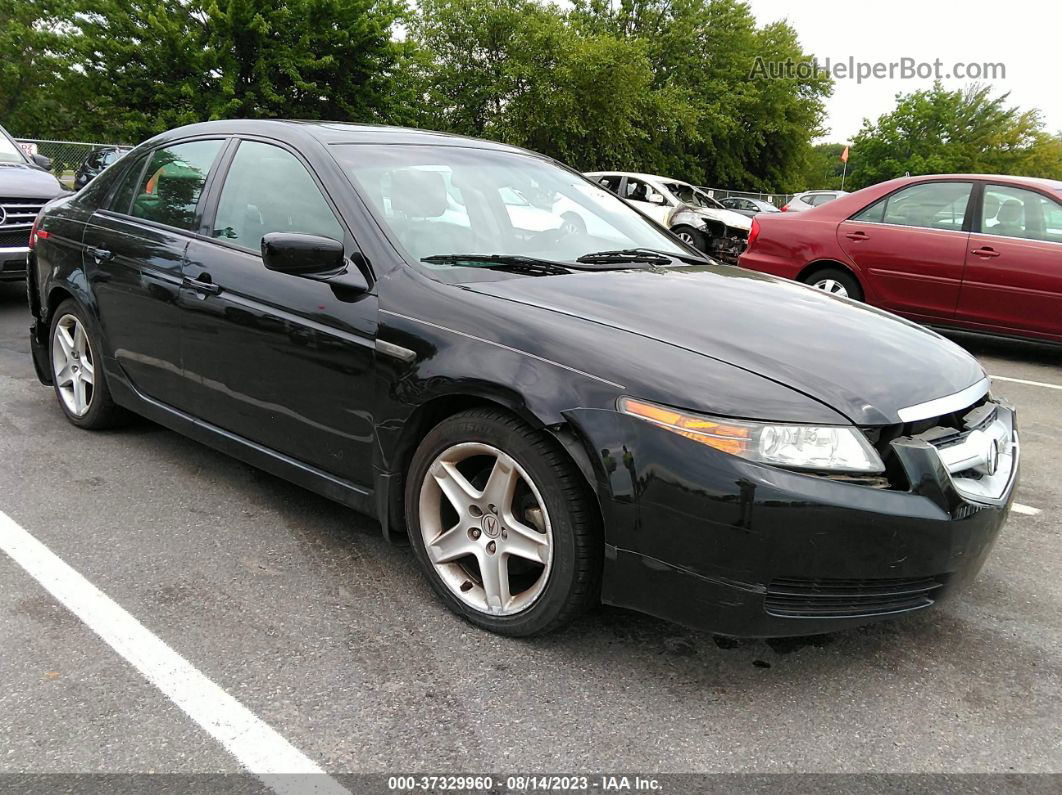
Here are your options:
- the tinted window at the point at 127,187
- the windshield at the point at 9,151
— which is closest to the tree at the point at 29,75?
the windshield at the point at 9,151

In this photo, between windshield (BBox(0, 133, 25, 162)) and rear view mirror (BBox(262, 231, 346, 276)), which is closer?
rear view mirror (BBox(262, 231, 346, 276))

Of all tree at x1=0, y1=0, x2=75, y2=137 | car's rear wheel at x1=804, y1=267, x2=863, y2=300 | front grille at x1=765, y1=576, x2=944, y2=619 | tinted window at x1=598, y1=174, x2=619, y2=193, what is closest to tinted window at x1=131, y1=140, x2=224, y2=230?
front grille at x1=765, y1=576, x2=944, y2=619

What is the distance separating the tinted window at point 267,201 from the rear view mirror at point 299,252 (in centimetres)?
15

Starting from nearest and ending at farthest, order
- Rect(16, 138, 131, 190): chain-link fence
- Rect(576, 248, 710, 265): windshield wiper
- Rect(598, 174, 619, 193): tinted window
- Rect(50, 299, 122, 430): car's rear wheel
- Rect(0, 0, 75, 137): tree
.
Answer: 1. Rect(576, 248, 710, 265): windshield wiper
2. Rect(50, 299, 122, 430): car's rear wheel
3. Rect(598, 174, 619, 193): tinted window
4. Rect(16, 138, 131, 190): chain-link fence
5. Rect(0, 0, 75, 137): tree

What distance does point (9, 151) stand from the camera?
8383 millimetres

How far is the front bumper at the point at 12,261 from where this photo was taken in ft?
23.5

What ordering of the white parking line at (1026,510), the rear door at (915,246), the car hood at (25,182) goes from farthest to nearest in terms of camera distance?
the car hood at (25,182)
the rear door at (915,246)
the white parking line at (1026,510)

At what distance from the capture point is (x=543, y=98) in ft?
83.8

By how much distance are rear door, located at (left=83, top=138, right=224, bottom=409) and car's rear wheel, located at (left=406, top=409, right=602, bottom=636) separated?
151 centimetres

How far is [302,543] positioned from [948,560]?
2215mm

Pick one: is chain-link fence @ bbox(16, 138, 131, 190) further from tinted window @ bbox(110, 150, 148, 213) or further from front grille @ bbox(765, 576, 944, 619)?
front grille @ bbox(765, 576, 944, 619)

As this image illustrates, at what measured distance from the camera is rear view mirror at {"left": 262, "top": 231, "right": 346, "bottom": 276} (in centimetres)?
284

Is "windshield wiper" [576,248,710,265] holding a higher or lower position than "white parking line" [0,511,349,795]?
higher

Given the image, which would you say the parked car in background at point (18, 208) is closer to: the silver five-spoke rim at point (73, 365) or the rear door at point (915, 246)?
the silver five-spoke rim at point (73, 365)
